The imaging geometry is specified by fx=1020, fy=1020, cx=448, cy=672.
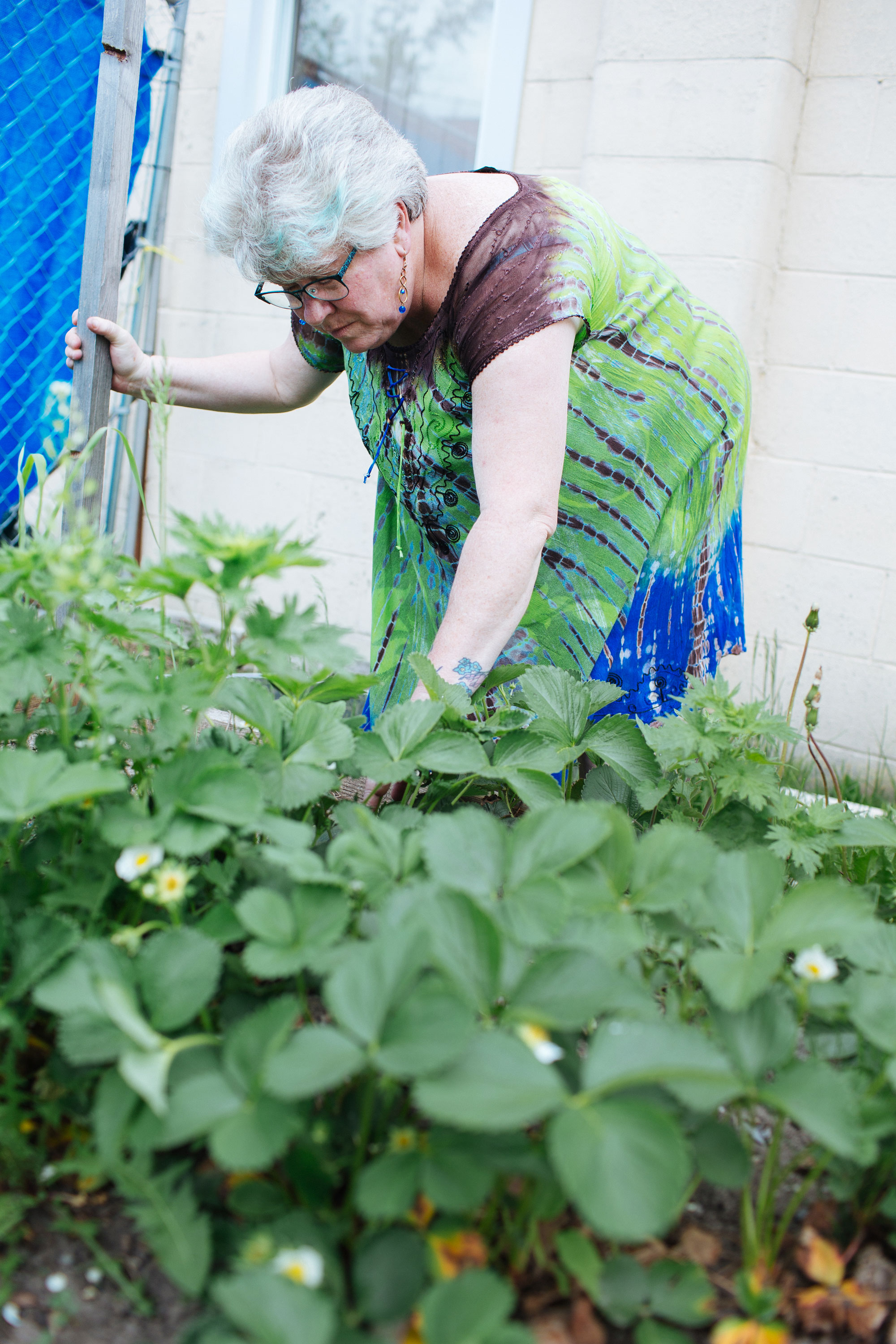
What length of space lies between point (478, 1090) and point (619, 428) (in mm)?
1408

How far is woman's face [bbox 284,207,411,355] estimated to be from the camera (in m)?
1.50

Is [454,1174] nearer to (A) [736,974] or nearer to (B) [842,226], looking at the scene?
(A) [736,974]

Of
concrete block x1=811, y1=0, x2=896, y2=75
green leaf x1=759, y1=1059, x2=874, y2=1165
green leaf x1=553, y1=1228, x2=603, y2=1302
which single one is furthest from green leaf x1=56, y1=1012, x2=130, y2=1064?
concrete block x1=811, y1=0, x2=896, y2=75

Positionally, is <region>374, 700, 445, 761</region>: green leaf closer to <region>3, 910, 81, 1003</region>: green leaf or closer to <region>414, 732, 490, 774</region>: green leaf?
<region>414, 732, 490, 774</region>: green leaf

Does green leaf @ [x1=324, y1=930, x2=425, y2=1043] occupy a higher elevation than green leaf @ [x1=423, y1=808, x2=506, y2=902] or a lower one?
lower

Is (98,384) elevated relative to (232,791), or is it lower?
elevated

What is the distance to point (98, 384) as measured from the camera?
1761 millimetres

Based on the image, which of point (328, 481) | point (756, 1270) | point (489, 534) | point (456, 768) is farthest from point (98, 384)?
point (328, 481)

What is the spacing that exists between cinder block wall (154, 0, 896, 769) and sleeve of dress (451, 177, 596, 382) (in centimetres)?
120

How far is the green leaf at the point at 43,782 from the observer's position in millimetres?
763

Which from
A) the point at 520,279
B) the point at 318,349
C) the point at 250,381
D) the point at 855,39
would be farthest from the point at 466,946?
the point at 855,39

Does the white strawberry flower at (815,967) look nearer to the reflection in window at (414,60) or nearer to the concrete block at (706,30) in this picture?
the concrete block at (706,30)

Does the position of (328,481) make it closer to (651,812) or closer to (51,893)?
(651,812)

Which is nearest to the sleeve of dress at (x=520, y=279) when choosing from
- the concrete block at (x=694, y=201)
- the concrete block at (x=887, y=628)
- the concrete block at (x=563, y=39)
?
the concrete block at (x=694, y=201)
